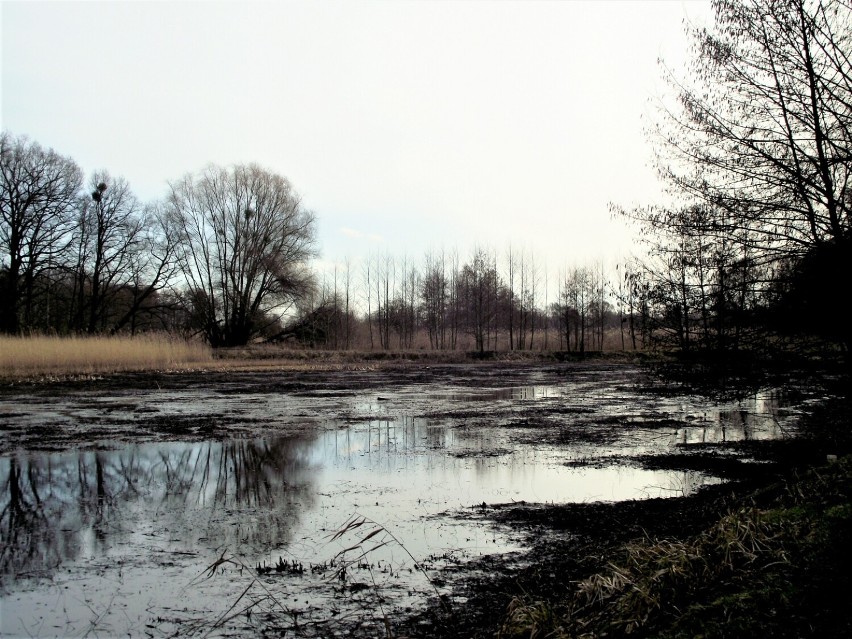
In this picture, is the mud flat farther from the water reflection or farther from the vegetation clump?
the vegetation clump

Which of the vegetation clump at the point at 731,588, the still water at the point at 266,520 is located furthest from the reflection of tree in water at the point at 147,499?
the vegetation clump at the point at 731,588

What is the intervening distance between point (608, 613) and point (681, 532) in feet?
8.50

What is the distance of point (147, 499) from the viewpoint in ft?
25.1

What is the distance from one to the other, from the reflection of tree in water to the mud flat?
39 millimetres

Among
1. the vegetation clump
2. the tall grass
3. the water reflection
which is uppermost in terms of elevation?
the tall grass

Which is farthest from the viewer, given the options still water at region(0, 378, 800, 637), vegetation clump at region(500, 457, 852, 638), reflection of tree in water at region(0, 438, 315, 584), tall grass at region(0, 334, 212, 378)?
tall grass at region(0, 334, 212, 378)

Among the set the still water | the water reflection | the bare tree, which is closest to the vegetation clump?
the still water

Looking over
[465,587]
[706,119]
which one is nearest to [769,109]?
[706,119]

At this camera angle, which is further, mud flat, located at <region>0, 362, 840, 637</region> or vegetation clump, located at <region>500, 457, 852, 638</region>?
mud flat, located at <region>0, 362, 840, 637</region>

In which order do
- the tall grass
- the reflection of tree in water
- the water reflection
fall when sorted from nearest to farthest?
the reflection of tree in water → the water reflection → the tall grass

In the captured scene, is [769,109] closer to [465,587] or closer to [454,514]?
[454,514]

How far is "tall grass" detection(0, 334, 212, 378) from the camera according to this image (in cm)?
2605

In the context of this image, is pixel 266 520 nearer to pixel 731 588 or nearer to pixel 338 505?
pixel 338 505

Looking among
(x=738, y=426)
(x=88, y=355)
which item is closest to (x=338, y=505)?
(x=738, y=426)
